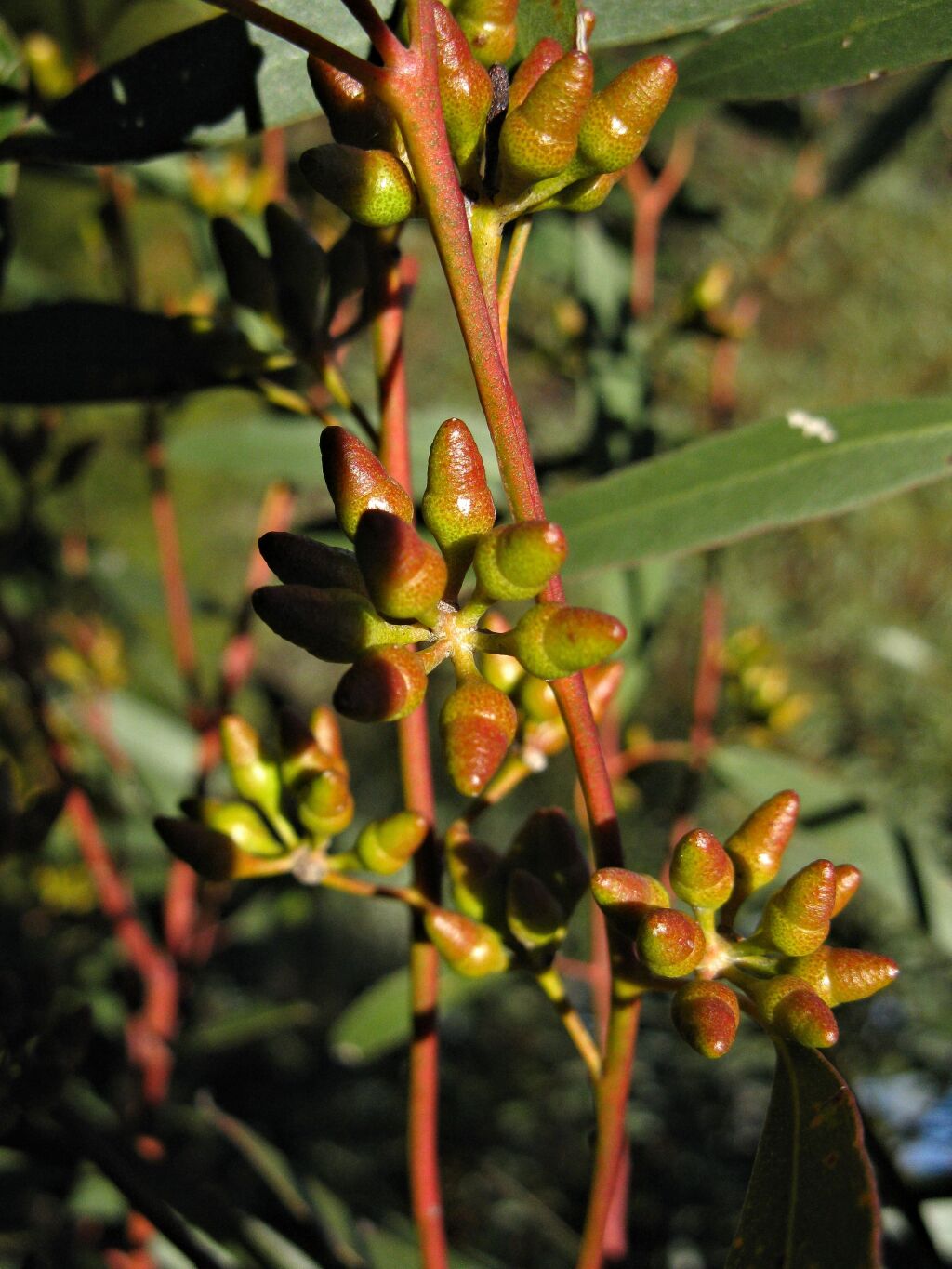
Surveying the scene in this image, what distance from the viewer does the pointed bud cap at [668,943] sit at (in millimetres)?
340

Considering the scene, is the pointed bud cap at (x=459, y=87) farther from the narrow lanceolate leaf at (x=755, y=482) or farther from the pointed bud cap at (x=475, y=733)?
the narrow lanceolate leaf at (x=755, y=482)

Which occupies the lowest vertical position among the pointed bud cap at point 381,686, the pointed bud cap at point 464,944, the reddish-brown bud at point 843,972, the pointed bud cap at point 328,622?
the pointed bud cap at point 464,944

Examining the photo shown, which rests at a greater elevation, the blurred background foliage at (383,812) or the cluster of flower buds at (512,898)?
the cluster of flower buds at (512,898)

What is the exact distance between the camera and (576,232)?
115cm

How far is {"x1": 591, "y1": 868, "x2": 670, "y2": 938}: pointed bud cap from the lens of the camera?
352mm

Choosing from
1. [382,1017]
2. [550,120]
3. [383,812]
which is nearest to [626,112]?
[550,120]

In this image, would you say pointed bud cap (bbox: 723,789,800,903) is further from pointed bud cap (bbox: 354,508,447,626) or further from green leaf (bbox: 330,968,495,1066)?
green leaf (bbox: 330,968,495,1066)

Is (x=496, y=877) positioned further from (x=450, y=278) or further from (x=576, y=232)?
(x=576, y=232)

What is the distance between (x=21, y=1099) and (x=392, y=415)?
1.18 ft

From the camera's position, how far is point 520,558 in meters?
0.32

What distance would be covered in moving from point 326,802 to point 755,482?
319 mm

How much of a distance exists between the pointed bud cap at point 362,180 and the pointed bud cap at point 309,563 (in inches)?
4.3

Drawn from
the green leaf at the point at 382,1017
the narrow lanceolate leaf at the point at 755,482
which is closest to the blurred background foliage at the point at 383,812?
the green leaf at the point at 382,1017

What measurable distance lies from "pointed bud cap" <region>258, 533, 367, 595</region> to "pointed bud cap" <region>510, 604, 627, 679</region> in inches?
2.3
